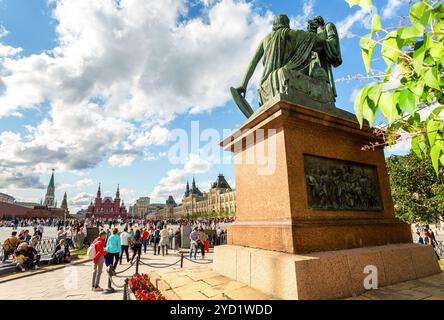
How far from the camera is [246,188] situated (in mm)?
4996

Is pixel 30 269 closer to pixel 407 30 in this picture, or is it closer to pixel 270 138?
pixel 270 138

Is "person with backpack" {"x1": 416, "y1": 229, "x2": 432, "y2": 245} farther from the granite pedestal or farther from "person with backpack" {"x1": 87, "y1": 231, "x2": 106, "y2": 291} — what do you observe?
"person with backpack" {"x1": 87, "y1": 231, "x2": 106, "y2": 291}

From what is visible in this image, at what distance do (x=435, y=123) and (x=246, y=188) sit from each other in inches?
147

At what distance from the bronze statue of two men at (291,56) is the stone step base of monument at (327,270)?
3.00m


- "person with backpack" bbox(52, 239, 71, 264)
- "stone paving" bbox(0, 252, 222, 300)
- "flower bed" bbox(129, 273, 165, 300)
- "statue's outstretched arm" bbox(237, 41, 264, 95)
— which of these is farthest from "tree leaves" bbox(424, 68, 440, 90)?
"person with backpack" bbox(52, 239, 71, 264)

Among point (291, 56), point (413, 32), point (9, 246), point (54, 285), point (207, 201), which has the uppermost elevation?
point (207, 201)

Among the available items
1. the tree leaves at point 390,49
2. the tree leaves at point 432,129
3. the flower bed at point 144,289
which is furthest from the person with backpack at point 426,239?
the tree leaves at point 390,49

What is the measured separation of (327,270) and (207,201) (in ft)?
444

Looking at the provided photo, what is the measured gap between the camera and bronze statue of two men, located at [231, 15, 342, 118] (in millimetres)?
5113

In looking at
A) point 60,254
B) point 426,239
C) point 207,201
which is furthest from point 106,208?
point 426,239

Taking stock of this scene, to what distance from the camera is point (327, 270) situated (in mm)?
3229

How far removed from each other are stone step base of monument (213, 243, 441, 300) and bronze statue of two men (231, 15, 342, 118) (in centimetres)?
300

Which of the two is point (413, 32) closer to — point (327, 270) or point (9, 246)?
point (327, 270)
